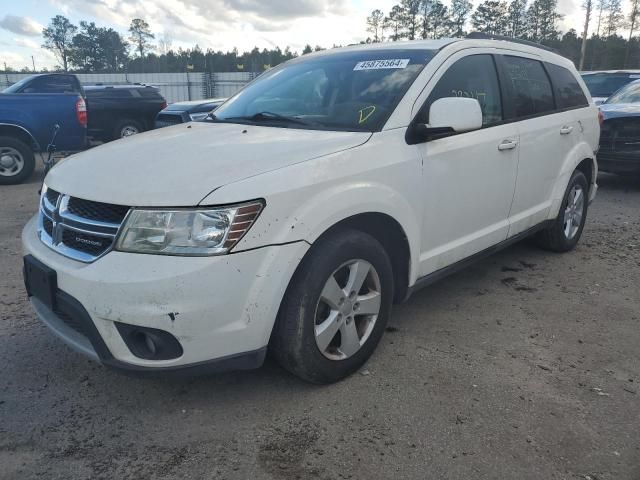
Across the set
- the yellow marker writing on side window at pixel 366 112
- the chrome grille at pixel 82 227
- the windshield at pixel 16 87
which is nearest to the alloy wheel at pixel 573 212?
the yellow marker writing on side window at pixel 366 112

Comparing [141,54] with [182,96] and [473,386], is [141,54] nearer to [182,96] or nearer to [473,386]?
[182,96]

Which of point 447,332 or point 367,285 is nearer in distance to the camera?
point 367,285

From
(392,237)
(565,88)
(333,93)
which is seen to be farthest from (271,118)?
(565,88)

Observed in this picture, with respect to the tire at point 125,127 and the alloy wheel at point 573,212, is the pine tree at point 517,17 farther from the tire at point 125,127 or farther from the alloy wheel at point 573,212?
the alloy wheel at point 573,212

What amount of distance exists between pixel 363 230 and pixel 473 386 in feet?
3.28

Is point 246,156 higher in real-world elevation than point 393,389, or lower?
higher

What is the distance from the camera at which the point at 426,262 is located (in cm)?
319

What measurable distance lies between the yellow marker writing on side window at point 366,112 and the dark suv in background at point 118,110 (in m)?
11.0

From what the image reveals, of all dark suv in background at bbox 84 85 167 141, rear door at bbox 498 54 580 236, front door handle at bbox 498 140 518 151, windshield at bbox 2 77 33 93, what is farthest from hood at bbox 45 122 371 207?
dark suv in background at bbox 84 85 167 141

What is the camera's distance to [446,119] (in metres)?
2.91

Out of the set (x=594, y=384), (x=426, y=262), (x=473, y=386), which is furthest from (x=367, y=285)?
(x=594, y=384)

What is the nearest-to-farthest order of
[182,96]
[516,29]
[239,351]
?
[239,351]
[182,96]
[516,29]

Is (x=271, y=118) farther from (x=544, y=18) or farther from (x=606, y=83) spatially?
(x=544, y=18)

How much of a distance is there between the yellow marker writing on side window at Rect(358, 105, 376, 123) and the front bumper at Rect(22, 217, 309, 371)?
3.11ft
